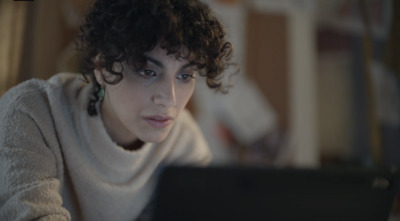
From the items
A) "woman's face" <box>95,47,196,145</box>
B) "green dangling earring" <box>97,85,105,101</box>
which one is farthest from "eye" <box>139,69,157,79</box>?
"green dangling earring" <box>97,85,105,101</box>

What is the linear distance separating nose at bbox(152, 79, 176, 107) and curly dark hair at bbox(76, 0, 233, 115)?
47mm

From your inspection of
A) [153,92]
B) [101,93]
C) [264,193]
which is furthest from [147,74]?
[264,193]

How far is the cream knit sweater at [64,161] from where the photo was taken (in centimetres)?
52

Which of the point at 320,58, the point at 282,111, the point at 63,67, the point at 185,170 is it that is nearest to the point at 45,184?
the point at 185,170

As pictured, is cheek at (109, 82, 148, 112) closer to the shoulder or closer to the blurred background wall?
the shoulder

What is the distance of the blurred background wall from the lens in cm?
157

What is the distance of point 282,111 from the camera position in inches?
71.3

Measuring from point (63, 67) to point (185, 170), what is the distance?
3.54 ft

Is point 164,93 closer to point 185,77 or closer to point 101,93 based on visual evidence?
point 185,77

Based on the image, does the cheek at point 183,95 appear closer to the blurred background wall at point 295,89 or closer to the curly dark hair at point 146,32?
the curly dark hair at point 146,32

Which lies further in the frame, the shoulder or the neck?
the neck

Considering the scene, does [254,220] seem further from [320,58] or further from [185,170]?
[320,58]

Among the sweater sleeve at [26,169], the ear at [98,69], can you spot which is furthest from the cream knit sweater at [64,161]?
the ear at [98,69]

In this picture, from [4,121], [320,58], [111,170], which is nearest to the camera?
[4,121]
